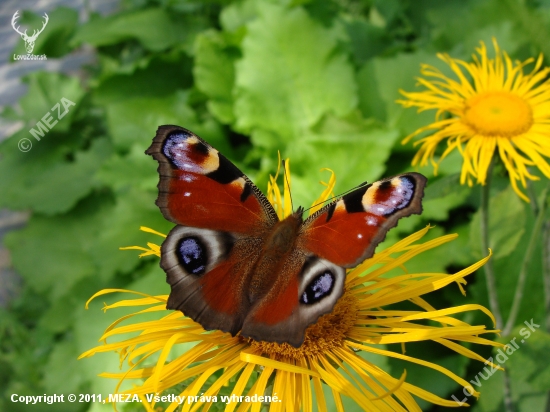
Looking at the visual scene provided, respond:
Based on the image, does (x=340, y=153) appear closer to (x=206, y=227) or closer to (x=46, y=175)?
(x=206, y=227)

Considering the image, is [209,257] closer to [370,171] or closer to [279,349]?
[279,349]

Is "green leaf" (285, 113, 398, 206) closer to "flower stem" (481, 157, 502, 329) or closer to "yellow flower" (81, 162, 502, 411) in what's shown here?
"flower stem" (481, 157, 502, 329)

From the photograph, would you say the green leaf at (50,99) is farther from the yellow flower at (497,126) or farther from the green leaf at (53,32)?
the yellow flower at (497,126)

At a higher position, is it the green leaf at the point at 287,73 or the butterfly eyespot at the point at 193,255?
the green leaf at the point at 287,73

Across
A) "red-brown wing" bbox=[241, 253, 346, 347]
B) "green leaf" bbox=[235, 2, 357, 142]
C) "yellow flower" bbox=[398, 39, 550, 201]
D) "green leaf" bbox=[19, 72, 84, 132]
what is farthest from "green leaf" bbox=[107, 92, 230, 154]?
"red-brown wing" bbox=[241, 253, 346, 347]

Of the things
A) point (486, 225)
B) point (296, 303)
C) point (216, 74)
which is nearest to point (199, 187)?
point (296, 303)

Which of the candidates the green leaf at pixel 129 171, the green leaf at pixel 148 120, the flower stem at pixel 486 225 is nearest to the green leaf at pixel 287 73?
the green leaf at pixel 148 120
